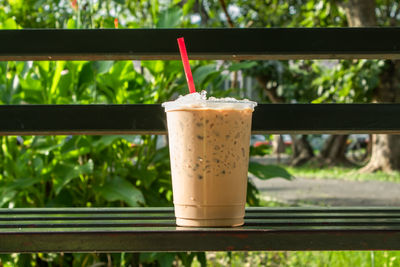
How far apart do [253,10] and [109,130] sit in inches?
456

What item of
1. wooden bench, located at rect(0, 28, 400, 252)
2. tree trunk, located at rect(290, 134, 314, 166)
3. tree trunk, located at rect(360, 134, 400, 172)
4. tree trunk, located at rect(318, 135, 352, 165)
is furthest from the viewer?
tree trunk, located at rect(290, 134, 314, 166)

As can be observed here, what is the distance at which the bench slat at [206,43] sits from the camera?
1304mm

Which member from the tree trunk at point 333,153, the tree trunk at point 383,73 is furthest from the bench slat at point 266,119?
the tree trunk at point 333,153

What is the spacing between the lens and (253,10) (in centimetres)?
1268

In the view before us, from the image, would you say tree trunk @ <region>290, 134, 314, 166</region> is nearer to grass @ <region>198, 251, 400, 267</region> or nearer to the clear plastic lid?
grass @ <region>198, 251, 400, 267</region>

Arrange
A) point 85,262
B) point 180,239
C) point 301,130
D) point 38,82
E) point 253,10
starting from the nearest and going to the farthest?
point 180,239
point 301,130
point 85,262
point 38,82
point 253,10

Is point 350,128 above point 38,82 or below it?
below

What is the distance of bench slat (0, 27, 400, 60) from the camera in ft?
4.28

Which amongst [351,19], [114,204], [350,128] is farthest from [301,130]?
[351,19]

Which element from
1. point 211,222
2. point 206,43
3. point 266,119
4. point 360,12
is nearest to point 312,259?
point 266,119

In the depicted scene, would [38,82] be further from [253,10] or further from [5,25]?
[253,10]

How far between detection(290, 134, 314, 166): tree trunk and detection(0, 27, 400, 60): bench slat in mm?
13882

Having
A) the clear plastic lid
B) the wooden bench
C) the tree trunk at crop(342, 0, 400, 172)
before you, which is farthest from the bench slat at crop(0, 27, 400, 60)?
the tree trunk at crop(342, 0, 400, 172)

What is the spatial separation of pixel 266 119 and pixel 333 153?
13.3m
